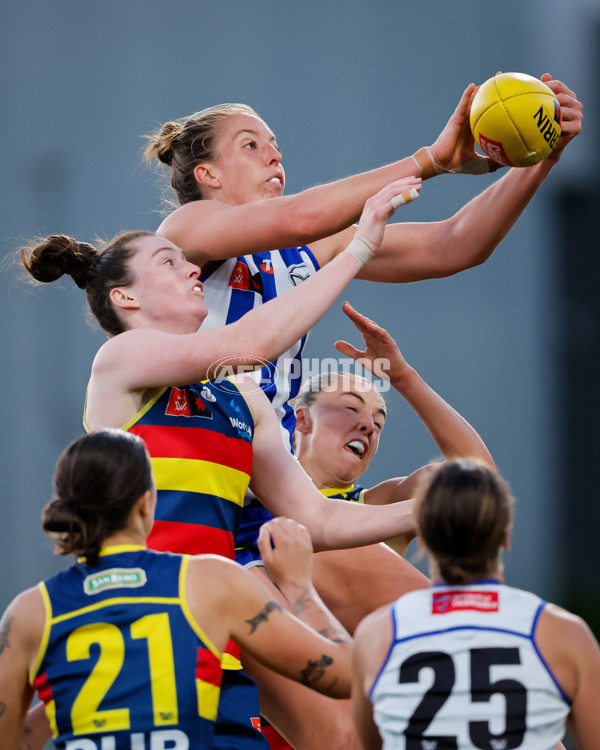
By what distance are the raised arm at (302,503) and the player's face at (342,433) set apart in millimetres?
860

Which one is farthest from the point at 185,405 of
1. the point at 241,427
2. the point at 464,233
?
the point at 464,233

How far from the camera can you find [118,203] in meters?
8.36

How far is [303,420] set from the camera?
4.10 meters

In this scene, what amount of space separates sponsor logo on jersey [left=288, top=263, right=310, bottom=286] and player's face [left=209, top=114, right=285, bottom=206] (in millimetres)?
260

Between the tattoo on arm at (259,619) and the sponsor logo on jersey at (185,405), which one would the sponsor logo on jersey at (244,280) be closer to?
the sponsor logo on jersey at (185,405)

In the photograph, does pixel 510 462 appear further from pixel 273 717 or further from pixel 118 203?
pixel 273 717

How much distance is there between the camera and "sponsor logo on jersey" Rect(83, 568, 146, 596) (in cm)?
204

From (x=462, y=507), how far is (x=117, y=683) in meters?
0.75

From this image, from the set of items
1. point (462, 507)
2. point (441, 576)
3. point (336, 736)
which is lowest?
point (336, 736)

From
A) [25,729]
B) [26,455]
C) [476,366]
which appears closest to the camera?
[25,729]

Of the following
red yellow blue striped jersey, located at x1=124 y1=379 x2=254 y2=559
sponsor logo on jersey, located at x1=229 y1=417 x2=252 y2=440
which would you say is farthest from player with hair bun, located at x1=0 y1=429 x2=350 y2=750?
sponsor logo on jersey, located at x1=229 y1=417 x2=252 y2=440

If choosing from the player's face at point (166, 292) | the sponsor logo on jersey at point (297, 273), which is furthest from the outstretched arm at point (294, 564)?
the sponsor logo on jersey at point (297, 273)

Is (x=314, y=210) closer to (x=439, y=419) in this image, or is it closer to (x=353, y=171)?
(x=439, y=419)

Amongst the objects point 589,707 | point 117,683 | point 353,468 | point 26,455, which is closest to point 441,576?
point 589,707
